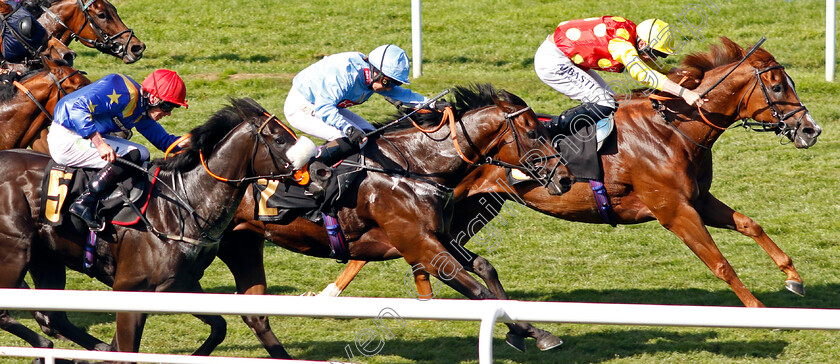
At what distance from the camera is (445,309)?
7.72 feet

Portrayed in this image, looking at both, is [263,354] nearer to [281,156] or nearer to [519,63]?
[281,156]

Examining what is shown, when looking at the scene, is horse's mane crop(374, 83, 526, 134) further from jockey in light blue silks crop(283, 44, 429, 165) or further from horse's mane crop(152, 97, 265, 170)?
horse's mane crop(152, 97, 265, 170)

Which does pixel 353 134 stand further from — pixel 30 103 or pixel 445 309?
pixel 445 309

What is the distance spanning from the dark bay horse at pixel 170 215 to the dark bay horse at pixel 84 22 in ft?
10.2

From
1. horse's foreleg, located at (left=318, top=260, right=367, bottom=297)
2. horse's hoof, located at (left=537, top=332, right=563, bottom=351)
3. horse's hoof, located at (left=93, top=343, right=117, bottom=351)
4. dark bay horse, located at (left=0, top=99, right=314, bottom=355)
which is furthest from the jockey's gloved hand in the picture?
horse's hoof, located at (left=93, top=343, right=117, bottom=351)

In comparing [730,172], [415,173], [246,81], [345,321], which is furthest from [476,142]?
[246,81]

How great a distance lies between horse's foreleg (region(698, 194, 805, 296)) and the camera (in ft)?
18.4

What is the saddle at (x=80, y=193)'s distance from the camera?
180 inches

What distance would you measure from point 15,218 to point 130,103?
789 mm

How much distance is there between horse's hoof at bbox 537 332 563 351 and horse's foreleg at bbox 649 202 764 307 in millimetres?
1040

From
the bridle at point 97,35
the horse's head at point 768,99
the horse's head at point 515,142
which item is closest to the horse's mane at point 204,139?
the horse's head at point 515,142

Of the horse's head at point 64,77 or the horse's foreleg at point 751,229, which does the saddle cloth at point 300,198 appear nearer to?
the horse's head at point 64,77

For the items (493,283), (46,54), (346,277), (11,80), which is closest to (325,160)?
(493,283)

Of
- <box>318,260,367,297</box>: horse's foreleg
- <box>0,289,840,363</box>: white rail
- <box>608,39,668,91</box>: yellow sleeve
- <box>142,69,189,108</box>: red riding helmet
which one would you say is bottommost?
<box>318,260,367,297</box>: horse's foreleg
